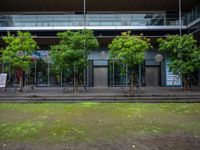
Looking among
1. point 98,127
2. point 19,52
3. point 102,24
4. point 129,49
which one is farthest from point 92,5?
point 98,127

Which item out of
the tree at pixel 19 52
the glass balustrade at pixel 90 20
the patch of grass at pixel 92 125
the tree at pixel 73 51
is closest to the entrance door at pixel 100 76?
the glass balustrade at pixel 90 20

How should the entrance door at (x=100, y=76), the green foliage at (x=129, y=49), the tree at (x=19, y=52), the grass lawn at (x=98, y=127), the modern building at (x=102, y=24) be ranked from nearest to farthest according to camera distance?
the grass lawn at (x=98, y=127) < the green foliage at (x=129, y=49) < the tree at (x=19, y=52) < the modern building at (x=102, y=24) < the entrance door at (x=100, y=76)

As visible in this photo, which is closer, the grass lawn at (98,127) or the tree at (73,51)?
the grass lawn at (98,127)

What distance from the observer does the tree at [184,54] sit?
2127 cm

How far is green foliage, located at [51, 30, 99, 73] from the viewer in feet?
67.8

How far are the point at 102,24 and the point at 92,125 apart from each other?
62.5ft

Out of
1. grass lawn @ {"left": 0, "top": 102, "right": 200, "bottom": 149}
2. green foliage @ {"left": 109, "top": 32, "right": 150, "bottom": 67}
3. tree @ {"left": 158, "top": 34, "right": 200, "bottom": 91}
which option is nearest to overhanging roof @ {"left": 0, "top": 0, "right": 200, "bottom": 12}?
tree @ {"left": 158, "top": 34, "right": 200, "bottom": 91}

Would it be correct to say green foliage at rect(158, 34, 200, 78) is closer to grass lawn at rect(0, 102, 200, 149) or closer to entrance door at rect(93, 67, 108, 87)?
entrance door at rect(93, 67, 108, 87)

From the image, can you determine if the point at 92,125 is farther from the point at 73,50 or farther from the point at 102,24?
the point at 102,24

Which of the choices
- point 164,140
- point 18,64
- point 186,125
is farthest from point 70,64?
point 164,140

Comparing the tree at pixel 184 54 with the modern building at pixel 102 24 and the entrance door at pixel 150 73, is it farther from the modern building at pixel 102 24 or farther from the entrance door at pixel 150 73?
the entrance door at pixel 150 73

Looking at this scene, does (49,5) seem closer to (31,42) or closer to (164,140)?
(31,42)

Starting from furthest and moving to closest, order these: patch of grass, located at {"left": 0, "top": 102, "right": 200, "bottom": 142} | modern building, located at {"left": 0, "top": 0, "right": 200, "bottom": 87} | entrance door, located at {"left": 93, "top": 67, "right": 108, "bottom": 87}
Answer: entrance door, located at {"left": 93, "top": 67, "right": 108, "bottom": 87}, modern building, located at {"left": 0, "top": 0, "right": 200, "bottom": 87}, patch of grass, located at {"left": 0, "top": 102, "right": 200, "bottom": 142}

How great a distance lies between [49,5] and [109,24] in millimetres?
5666
